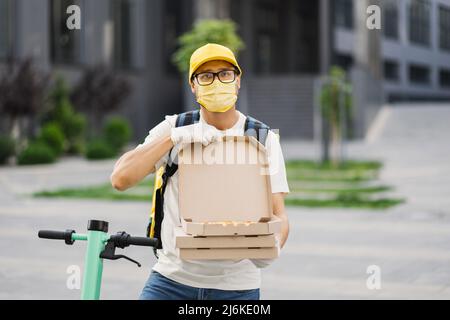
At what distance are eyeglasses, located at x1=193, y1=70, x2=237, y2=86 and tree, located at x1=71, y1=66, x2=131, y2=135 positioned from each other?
34156 mm

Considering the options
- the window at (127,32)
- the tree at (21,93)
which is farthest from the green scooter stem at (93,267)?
the window at (127,32)

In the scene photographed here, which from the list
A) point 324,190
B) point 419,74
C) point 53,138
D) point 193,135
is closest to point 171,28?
point 53,138

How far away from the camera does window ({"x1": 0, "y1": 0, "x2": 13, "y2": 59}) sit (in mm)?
35094

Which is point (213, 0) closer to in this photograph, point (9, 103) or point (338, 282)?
point (9, 103)

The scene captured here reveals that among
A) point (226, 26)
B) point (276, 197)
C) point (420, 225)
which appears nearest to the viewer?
point (276, 197)

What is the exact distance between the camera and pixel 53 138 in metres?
32.3

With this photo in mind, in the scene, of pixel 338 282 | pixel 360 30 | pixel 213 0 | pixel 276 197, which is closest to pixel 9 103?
pixel 213 0

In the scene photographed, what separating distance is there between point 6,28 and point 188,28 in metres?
13.2

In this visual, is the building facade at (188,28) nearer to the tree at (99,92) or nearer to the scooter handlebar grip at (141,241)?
the tree at (99,92)

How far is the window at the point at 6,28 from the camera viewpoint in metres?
35.1

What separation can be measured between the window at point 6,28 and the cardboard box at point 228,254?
33150mm

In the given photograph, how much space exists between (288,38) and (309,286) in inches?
2057
